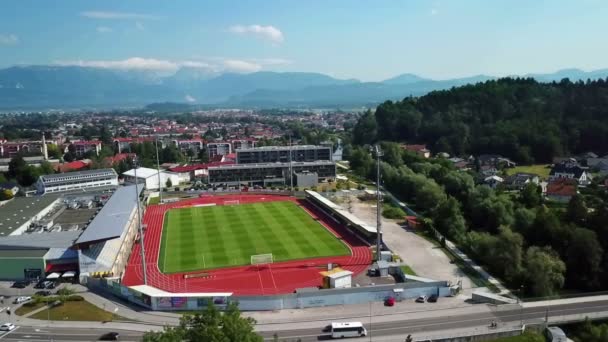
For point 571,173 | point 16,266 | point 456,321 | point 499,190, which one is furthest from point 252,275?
point 571,173

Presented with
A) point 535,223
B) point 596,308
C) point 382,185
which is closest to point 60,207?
point 382,185

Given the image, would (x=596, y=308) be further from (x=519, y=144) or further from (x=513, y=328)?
(x=519, y=144)

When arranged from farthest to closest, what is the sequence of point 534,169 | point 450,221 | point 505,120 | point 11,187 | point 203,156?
point 203,156 < point 505,120 < point 534,169 < point 11,187 < point 450,221

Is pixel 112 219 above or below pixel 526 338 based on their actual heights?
above

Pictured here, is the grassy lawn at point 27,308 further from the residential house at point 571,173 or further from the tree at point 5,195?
the residential house at point 571,173

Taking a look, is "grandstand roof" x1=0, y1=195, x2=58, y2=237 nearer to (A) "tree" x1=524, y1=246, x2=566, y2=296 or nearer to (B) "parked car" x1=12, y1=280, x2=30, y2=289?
(B) "parked car" x1=12, y1=280, x2=30, y2=289

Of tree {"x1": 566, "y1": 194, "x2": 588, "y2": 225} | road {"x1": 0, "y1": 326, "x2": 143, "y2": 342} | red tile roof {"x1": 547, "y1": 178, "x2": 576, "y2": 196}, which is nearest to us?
road {"x1": 0, "y1": 326, "x2": 143, "y2": 342}

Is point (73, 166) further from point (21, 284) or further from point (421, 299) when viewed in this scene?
point (421, 299)

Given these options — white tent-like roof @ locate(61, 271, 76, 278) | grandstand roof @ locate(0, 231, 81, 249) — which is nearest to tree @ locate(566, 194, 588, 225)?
white tent-like roof @ locate(61, 271, 76, 278)
